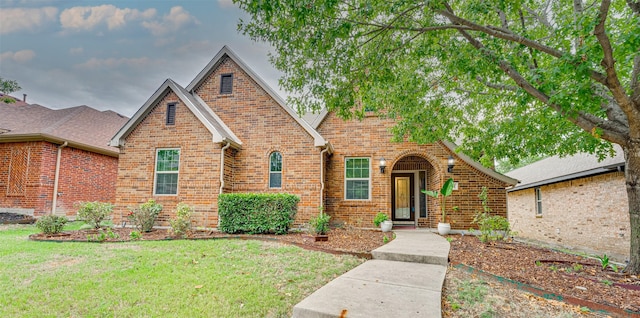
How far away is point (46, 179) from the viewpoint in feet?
39.0

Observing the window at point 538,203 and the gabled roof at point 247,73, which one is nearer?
the gabled roof at point 247,73

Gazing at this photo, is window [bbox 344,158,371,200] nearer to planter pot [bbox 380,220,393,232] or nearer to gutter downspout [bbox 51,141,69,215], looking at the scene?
planter pot [bbox 380,220,393,232]

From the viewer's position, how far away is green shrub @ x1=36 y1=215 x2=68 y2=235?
7960mm

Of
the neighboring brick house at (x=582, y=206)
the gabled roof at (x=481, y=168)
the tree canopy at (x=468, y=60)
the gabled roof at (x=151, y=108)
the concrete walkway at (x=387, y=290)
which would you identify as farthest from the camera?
the gabled roof at (x=481, y=168)

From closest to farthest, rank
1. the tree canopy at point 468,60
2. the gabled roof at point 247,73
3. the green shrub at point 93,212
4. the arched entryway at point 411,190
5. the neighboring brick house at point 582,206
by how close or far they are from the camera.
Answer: the tree canopy at point 468,60, the green shrub at point 93,212, the neighboring brick house at point 582,206, the gabled roof at point 247,73, the arched entryway at point 411,190

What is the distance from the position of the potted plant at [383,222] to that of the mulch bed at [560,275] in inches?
119

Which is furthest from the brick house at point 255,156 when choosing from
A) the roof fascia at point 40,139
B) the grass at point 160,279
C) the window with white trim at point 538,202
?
the window with white trim at point 538,202

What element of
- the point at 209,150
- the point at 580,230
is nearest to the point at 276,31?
the point at 209,150

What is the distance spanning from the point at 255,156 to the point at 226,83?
3267mm

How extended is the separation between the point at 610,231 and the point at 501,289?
889 cm

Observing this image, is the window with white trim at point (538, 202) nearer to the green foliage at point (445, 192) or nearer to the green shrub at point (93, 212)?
the green foliage at point (445, 192)

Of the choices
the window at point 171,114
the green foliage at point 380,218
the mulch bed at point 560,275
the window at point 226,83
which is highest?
the window at point 226,83

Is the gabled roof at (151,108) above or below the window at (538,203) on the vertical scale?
above

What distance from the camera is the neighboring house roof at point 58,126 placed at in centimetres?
1196
